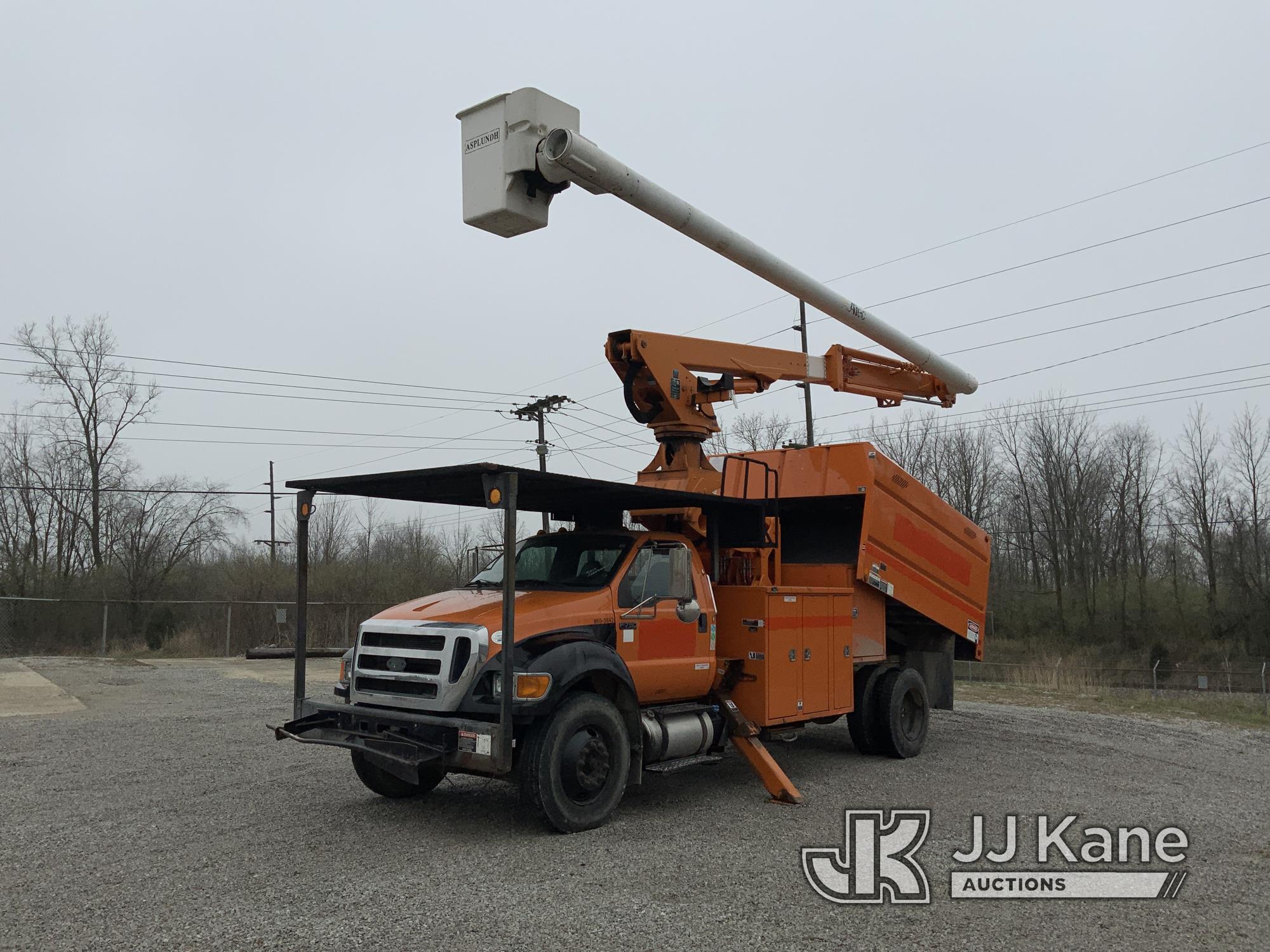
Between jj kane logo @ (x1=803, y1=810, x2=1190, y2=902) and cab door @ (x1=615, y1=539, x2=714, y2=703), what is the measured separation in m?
1.73

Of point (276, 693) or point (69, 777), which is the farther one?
point (276, 693)

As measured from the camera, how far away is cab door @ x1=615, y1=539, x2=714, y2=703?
25.7ft

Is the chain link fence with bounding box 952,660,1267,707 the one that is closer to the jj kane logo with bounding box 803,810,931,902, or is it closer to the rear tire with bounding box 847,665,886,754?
the rear tire with bounding box 847,665,886,754

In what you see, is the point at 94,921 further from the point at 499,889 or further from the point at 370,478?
the point at 370,478

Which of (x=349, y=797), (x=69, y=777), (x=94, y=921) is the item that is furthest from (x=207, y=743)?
(x=94, y=921)

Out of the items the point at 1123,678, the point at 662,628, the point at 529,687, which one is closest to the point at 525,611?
the point at 529,687

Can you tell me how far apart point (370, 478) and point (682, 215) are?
3266 millimetres

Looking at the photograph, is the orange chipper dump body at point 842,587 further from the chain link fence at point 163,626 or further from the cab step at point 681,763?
the chain link fence at point 163,626

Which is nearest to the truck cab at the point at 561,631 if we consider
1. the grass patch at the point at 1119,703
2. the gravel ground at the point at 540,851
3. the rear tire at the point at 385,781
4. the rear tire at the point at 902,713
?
the rear tire at the point at 385,781

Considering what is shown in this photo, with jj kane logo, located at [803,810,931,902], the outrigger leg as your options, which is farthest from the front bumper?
the outrigger leg

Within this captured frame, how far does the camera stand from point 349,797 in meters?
8.09

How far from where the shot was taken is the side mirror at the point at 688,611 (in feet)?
27.1

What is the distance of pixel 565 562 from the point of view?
27.5 ft

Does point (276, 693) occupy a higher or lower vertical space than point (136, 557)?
lower
